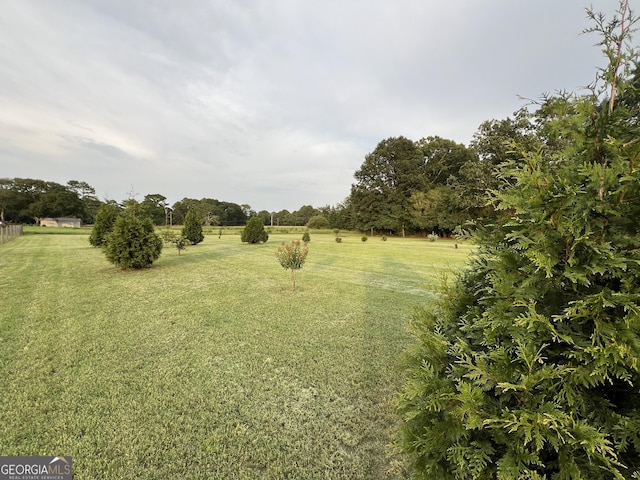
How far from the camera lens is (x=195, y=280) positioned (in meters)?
9.63

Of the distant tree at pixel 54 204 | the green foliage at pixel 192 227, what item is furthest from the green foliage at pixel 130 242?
the distant tree at pixel 54 204

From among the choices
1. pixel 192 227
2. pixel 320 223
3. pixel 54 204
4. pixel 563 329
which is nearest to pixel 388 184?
pixel 320 223

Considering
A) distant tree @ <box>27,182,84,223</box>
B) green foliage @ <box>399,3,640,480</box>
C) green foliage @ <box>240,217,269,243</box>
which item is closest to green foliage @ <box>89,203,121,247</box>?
green foliage @ <box>240,217,269,243</box>

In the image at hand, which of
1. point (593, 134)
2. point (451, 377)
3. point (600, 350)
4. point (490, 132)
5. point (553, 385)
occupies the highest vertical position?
point (490, 132)

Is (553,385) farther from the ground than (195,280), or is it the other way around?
(553,385)

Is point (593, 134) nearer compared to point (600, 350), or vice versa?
point (600, 350)

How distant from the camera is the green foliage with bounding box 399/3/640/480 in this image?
1.13m

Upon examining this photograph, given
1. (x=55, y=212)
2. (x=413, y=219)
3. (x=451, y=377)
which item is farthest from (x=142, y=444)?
(x=55, y=212)

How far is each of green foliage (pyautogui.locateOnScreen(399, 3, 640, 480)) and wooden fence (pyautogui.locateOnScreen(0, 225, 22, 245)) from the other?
31028 mm

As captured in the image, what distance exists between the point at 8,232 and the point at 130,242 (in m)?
25.0

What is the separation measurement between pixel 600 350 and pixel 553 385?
0.77 ft

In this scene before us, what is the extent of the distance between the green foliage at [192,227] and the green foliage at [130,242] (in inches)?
419

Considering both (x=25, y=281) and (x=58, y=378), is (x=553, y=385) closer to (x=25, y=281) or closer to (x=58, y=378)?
(x=58, y=378)

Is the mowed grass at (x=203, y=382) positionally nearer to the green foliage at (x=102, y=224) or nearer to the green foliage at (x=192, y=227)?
the green foliage at (x=102, y=224)
